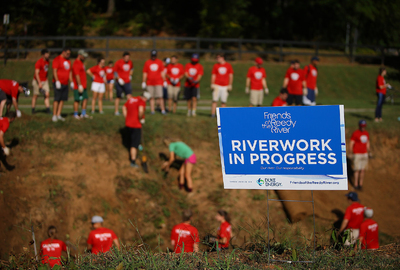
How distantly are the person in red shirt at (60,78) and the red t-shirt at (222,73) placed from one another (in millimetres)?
4786

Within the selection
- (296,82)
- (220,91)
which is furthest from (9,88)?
(296,82)

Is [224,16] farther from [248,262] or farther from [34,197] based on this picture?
[248,262]

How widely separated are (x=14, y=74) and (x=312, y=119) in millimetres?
19981

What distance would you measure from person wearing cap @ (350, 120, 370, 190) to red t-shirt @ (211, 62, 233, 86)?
4599 millimetres

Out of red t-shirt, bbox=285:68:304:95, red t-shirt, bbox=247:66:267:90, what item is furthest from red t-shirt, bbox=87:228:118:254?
red t-shirt, bbox=285:68:304:95

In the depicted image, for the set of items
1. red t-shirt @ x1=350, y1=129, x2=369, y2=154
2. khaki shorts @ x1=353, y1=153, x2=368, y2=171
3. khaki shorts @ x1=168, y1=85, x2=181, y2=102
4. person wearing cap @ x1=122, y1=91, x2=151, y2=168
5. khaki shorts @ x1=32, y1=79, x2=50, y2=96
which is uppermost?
khaki shorts @ x1=32, y1=79, x2=50, y2=96

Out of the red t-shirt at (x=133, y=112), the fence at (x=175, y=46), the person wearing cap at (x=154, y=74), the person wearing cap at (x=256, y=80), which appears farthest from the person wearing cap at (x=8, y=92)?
the fence at (x=175, y=46)

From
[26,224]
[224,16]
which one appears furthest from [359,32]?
[26,224]

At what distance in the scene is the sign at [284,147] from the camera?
450 cm

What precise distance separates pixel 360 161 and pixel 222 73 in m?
5.42

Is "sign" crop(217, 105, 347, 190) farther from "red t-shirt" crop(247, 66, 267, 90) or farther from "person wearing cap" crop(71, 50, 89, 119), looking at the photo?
"red t-shirt" crop(247, 66, 267, 90)

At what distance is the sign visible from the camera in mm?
4504

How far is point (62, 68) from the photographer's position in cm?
1139

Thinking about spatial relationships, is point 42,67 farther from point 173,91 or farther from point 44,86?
point 173,91
